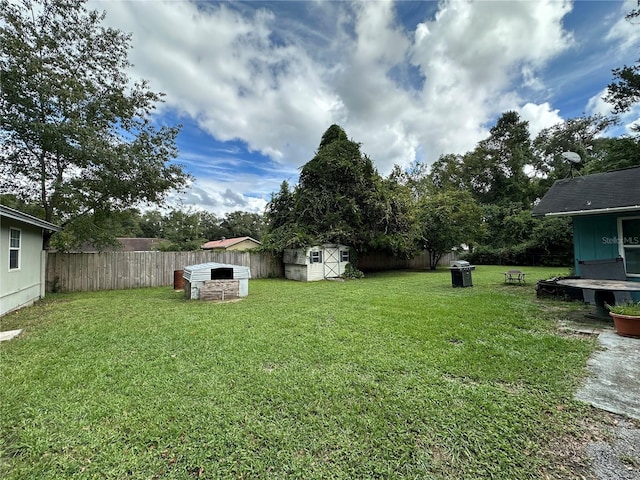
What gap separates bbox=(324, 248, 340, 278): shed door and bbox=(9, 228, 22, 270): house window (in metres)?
10.5

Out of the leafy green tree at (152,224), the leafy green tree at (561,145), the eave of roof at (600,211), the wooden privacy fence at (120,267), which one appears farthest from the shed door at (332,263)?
the leafy green tree at (152,224)

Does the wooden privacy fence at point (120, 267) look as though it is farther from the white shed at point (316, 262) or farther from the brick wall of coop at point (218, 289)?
the brick wall of coop at point (218, 289)

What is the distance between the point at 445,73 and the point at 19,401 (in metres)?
13.5

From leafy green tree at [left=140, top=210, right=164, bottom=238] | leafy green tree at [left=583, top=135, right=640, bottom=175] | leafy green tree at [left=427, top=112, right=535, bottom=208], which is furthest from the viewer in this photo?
leafy green tree at [left=140, top=210, right=164, bottom=238]

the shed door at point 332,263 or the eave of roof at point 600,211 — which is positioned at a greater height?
the eave of roof at point 600,211

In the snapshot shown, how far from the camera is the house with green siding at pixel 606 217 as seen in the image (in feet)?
21.2

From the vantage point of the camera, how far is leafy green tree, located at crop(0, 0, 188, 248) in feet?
27.2

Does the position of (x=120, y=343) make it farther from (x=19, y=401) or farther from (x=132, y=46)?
(x=132, y=46)

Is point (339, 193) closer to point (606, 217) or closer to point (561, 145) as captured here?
point (606, 217)

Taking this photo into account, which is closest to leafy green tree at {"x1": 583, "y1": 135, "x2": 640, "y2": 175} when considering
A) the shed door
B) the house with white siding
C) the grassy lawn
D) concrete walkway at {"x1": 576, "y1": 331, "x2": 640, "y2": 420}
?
the shed door

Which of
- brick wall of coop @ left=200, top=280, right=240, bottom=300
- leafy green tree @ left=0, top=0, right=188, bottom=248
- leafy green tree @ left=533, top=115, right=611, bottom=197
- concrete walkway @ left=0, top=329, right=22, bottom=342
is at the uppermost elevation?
leafy green tree @ left=533, top=115, right=611, bottom=197

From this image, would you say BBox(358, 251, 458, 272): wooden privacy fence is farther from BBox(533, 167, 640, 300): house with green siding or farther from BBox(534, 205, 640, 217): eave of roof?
BBox(534, 205, 640, 217): eave of roof

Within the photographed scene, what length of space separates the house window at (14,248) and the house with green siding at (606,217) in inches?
526

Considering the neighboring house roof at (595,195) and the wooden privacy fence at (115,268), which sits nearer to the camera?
the neighboring house roof at (595,195)
